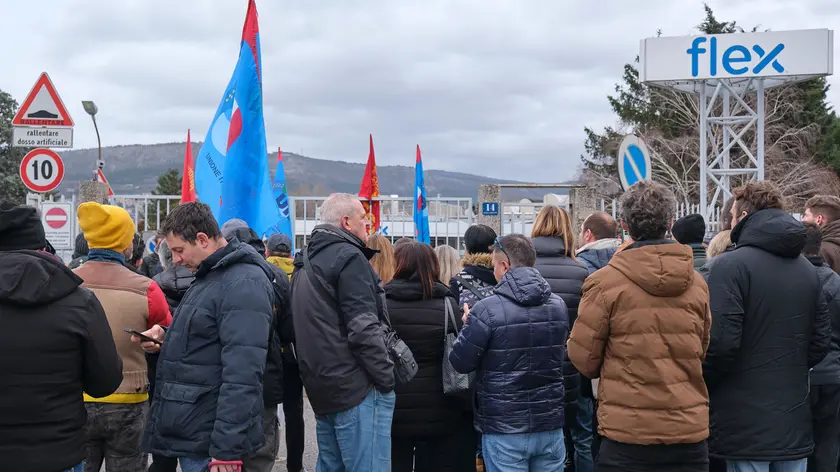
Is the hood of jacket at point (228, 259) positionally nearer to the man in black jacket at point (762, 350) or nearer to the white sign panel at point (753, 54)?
the man in black jacket at point (762, 350)

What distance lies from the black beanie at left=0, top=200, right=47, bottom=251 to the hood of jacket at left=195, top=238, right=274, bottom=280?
71 cm

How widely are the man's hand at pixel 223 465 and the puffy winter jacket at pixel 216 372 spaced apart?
30 millimetres

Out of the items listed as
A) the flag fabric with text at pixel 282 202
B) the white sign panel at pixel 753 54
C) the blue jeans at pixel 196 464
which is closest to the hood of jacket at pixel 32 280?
the blue jeans at pixel 196 464

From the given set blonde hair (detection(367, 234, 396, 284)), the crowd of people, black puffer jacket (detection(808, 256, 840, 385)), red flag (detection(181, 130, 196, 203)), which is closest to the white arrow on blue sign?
the crowd of people

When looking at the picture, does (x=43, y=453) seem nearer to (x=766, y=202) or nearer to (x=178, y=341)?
(x=178, y=341)

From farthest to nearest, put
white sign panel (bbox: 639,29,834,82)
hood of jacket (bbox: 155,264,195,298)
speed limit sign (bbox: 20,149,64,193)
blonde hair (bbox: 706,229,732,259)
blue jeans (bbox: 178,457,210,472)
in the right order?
white sign panel (bbox: 639,29,834,82)
speed limit sign (bbox: 20,149,64,193)
blonde hair (bbox: 706,229,732,259)
hood of jacket (bbox: 155,264,195,298)
blue jeans (bbox: 178,457,210,472)

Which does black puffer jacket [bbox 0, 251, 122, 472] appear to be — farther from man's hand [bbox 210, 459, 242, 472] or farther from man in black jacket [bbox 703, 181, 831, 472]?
man in black jacket [bbox 703, 181, 831, 472]

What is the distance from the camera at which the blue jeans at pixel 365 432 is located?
161 inches

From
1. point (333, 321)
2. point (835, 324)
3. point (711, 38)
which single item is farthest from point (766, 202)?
point (711, 38)

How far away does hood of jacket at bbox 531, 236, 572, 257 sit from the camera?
17.2ft

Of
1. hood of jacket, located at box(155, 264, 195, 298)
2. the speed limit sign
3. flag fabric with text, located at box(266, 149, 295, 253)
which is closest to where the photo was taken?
hood of jacket, located at box(155, 264, 195, 298)

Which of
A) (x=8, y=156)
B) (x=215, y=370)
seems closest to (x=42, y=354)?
(x=215, y=370)

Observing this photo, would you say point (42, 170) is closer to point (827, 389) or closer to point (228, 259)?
point (228, 259)

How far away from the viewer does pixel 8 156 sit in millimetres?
41938
